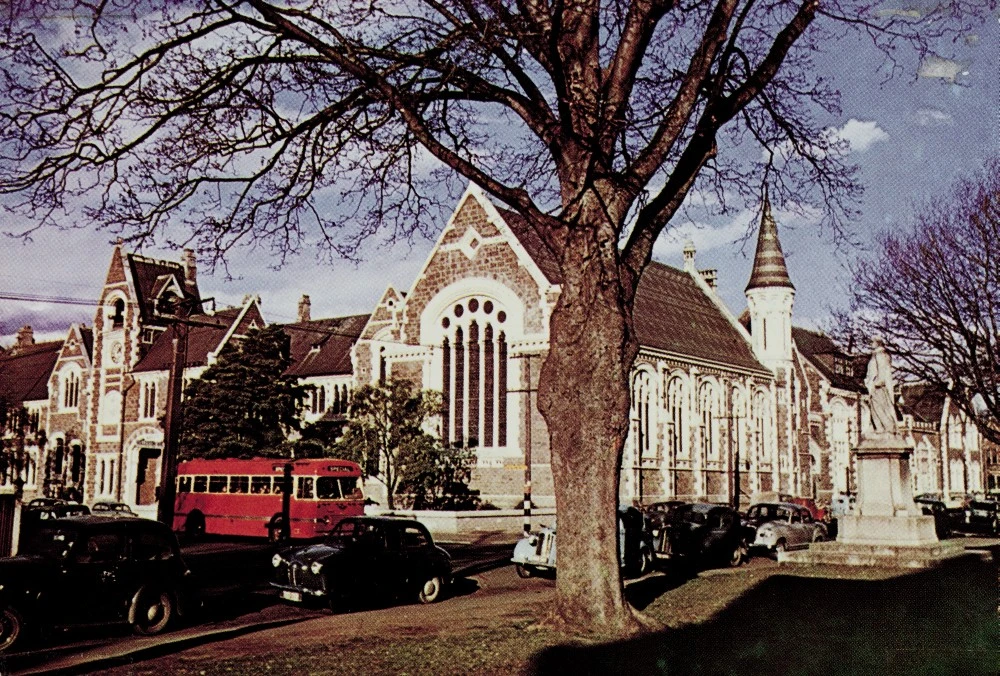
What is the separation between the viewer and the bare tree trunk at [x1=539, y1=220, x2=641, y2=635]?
11812 millimetres

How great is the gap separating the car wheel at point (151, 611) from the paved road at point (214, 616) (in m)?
0.21

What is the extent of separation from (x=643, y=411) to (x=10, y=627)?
36700 mm

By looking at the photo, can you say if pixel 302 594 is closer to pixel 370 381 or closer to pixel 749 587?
pixel 749 587

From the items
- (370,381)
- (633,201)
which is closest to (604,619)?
(633,201)

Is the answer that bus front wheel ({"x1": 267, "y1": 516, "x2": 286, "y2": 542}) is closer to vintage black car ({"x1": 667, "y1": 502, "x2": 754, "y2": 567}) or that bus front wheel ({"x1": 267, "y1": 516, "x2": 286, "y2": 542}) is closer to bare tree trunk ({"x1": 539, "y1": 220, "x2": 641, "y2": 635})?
vintage black car ({"x1": 667, "y1": 502, "x2": 754, "y2": 567})

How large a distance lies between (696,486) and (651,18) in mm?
40182

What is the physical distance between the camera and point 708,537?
85.6 ft

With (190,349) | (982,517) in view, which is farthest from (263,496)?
(982,517)

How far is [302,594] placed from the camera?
16.3 metres

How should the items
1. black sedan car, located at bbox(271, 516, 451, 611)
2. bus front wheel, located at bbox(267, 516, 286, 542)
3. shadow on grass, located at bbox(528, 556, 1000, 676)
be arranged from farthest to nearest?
bus front wheel, located at bbox(267, 516, 286, 542)
black sedan car, located at bbox(271, 516, 451, 611)
shadow on grass, located at bbox(528, 556, 1000, 676)

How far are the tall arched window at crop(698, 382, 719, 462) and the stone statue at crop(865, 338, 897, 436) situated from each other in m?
25.5

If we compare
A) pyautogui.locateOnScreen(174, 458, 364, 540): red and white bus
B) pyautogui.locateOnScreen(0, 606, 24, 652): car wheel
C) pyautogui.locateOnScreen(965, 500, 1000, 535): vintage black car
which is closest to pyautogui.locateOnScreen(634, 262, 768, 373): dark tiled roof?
pyautogui.locateOnScreen(965, 500, 1000, 535): vintage black car

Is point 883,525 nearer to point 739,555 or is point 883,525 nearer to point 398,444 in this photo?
point 739,555

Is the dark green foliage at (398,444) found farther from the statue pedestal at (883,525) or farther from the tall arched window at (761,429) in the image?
the tall arched window at (761,429)
